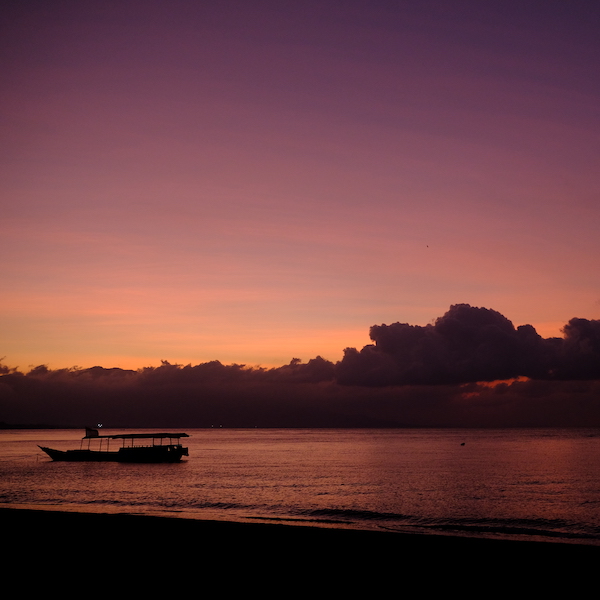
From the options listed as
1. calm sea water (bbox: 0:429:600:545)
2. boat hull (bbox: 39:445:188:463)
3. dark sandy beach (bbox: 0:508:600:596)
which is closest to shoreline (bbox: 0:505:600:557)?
dark sandy beach (bbox: 0:508:600:596)

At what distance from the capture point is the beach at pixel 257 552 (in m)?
17.4

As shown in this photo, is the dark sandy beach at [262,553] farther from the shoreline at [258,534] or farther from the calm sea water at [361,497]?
the calm sea water at [361,497]

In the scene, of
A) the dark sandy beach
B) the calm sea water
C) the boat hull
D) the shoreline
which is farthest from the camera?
the boat hull

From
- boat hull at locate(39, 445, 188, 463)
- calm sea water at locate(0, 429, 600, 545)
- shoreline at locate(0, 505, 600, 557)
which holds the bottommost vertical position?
boat hull at locate(39, 445, 188, 463)

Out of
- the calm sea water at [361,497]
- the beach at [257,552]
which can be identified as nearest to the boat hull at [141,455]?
the calm sea water at [361,497]

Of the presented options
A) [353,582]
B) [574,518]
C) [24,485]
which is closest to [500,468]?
[574,518]

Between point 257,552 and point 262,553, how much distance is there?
0.29 meters

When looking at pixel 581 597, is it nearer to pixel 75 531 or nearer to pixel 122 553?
pixel 122 553

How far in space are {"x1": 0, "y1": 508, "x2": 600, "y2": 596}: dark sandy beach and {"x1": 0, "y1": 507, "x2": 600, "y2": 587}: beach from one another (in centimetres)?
4

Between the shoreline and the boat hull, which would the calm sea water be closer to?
the shoreline

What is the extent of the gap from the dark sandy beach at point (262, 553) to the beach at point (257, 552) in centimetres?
4

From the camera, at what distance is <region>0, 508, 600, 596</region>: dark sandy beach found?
17359 mm

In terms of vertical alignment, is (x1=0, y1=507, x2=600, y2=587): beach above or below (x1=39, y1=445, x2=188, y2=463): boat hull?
above

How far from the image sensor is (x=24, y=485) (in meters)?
63.2
